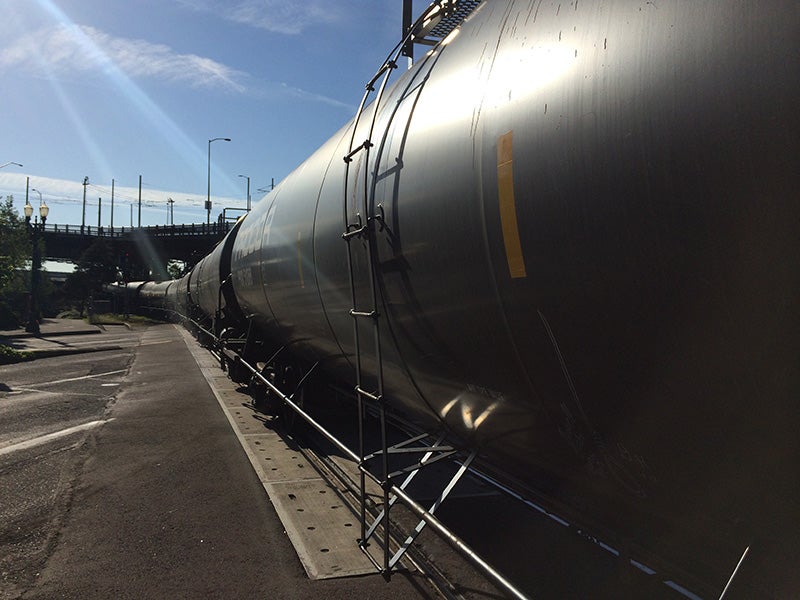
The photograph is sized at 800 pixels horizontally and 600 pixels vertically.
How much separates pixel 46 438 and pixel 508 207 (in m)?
8.43

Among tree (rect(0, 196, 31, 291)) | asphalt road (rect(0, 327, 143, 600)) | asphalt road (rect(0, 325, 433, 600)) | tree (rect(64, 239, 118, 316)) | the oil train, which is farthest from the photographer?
tree (rect(64, 239, 118, 316))

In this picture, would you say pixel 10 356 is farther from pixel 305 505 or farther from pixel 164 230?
pixel 164 230

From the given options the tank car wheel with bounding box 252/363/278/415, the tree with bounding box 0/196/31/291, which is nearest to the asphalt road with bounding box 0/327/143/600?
the tank car wheel with bounding box 252/363/278/415

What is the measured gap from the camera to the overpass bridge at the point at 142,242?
7494 cm

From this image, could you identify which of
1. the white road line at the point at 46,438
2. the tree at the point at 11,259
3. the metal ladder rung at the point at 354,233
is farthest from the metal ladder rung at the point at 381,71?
the tree at the point at 11,259

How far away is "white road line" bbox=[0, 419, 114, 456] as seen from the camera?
7824 millimetres

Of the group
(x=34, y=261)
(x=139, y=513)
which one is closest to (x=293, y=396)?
(x=139, y=513)

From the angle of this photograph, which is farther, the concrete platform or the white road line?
the white road line

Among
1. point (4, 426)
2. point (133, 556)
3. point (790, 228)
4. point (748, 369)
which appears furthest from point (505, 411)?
point (4, 426)

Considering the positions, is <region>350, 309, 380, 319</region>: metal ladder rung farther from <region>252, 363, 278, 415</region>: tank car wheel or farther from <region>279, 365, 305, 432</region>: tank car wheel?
<region>252, 363, 278, 415</region>: tank car wheel

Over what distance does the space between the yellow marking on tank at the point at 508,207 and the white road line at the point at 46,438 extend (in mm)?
7774

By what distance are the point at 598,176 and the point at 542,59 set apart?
1.96 feet

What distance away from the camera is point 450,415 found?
3.34 m

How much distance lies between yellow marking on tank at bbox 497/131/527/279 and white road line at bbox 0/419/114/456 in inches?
306
